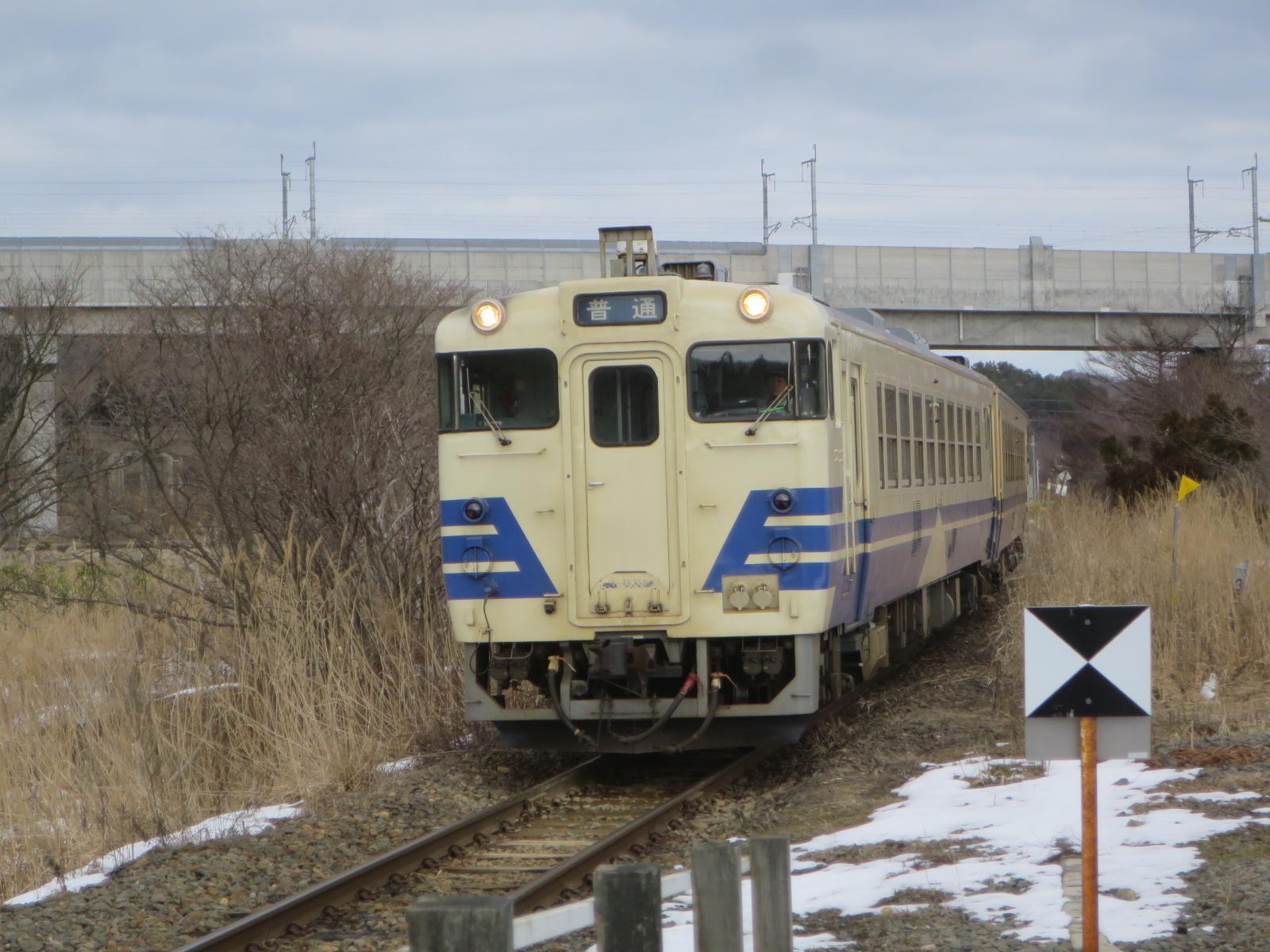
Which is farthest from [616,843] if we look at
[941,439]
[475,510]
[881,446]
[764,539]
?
[941,439]

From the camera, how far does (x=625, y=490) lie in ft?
30.7

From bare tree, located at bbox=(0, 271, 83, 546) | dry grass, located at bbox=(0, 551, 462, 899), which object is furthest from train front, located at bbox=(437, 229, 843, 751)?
bare tree, located at bbox=(0, 271, 83, 546)

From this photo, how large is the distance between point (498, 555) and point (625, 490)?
2.67 feet

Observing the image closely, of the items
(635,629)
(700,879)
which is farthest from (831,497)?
(700,879)

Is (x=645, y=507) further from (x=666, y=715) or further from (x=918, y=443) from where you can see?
(x=918, y=443)

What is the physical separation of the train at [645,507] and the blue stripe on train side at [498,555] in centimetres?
1

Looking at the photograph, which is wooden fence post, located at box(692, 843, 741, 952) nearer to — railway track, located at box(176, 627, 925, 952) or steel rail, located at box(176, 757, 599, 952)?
railway track, located at box(176, 627, 925, 952)

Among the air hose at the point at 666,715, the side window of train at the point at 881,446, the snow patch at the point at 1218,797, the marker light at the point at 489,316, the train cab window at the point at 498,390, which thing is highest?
the marker light at the point at 489,316

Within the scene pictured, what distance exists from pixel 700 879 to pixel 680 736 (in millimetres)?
5497

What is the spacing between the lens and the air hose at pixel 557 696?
939cm

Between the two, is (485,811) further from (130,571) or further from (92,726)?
(130,571)

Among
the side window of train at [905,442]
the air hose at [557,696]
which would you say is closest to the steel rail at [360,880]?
the air hose at [557,696]

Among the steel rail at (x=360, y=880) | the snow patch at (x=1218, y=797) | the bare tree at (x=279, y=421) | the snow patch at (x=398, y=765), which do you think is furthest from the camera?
the bare tree at (x=279, y=421)

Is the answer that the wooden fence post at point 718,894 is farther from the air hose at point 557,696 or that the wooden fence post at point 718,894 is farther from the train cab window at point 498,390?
the train cab window at point 498,390
